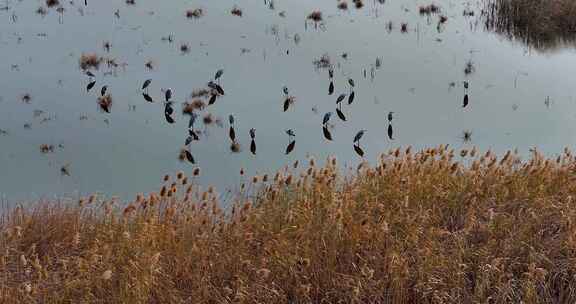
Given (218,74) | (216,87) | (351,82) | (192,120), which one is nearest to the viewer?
(192,120)

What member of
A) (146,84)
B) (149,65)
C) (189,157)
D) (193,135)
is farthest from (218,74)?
(189,157)

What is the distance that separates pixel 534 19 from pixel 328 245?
15.4 m

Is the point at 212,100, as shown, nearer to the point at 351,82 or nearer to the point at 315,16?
the point at 351,82

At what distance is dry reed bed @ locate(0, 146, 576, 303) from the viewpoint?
4.41 meters

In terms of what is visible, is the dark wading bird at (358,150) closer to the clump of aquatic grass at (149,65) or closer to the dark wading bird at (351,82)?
the dark wading bird at (351,82)

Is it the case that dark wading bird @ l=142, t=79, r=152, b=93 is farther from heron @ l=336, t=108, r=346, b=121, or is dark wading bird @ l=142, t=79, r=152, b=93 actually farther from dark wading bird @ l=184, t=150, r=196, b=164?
heron @ l=336, t=108, r=346, b=121

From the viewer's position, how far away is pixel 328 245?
497 centimetres

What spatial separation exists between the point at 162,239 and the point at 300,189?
158cm

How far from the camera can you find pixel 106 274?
3875 millimetres

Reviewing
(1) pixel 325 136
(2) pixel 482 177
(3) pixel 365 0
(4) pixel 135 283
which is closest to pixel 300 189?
(2) pixel 482 177

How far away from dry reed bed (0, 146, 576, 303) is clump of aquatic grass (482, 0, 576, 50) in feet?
40.1

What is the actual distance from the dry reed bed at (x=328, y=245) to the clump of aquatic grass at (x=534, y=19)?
12.2m

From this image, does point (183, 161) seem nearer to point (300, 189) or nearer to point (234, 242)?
point (300, 189)

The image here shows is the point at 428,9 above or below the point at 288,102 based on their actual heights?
above
